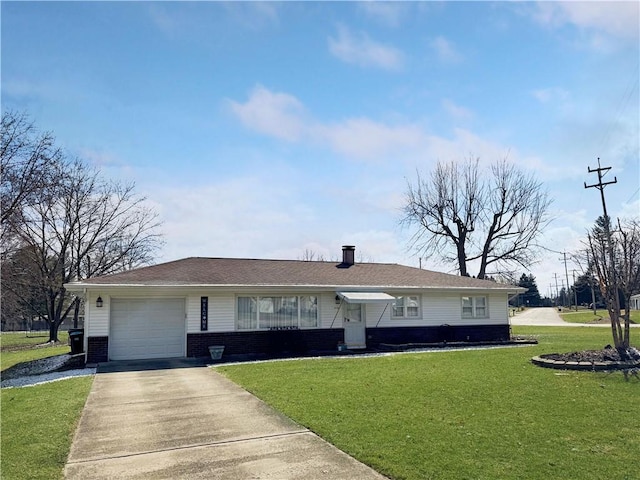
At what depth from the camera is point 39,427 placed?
6.89 meters

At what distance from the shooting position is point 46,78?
12836 mm

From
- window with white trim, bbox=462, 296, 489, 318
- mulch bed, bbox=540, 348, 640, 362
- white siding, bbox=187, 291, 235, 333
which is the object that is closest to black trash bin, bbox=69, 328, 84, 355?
white siding, bbox=187, 291, 235, 333

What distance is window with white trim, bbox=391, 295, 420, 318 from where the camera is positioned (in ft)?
66.6

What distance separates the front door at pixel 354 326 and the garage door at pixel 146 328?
6.45 metres

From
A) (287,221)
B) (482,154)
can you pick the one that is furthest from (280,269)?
(482,154)

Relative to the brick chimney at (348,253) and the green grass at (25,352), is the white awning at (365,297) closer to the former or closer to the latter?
the brick chimney at (348,253)

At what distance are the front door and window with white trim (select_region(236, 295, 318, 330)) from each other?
4.68ft

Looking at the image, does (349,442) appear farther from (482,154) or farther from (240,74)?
(482,154)

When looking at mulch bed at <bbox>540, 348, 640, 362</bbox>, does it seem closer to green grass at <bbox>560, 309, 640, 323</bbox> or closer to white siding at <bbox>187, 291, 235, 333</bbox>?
white siding at <bbox>187, 291, 235, 333</bbox>

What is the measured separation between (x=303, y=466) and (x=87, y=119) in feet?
39.4

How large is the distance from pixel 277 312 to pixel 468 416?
11546 mm

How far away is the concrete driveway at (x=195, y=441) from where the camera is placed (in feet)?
16.7

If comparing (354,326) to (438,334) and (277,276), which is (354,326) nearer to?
(277,276)

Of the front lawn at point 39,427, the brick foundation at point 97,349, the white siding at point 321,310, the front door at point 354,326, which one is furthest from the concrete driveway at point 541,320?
the front lawn at point 39,427
